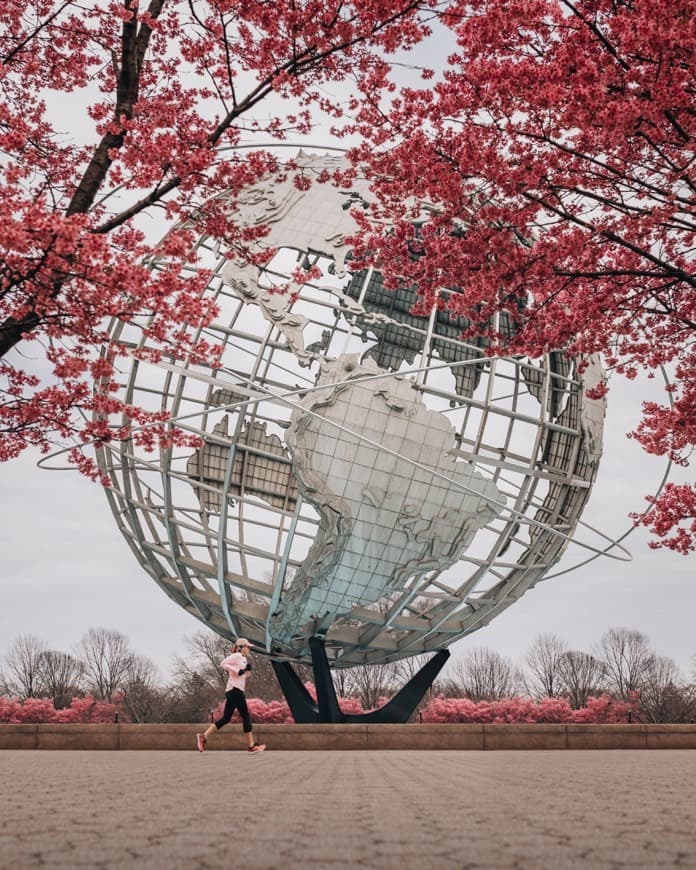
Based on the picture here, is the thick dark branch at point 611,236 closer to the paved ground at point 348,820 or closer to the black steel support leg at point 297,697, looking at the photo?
the paved ground at point 348,820

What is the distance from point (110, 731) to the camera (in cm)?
1155

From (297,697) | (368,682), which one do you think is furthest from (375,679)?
(297,697)

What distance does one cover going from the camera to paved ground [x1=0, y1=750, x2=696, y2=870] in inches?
103

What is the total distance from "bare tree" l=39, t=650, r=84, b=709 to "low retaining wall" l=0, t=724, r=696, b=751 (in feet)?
142

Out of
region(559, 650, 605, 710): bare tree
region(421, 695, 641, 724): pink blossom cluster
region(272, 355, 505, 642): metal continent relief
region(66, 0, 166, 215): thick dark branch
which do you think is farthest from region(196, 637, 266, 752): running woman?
region(559, 650, 605, 710): bare tree

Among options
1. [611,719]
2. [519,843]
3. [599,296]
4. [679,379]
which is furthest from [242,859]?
[611,719]

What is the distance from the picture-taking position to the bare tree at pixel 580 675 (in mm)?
50188

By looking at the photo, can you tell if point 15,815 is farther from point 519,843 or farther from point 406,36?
point 406,36

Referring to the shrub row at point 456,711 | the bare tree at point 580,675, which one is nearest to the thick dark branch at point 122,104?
the shrub row at point 456,711

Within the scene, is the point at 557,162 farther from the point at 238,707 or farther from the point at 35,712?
the point at 35,712

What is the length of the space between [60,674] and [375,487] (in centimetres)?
4776

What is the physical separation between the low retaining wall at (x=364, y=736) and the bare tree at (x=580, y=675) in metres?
40.5

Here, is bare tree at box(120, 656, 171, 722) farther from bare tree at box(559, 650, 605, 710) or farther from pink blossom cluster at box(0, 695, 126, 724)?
bare tree at box(559, 650, 605, 710)

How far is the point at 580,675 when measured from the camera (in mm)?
52438
